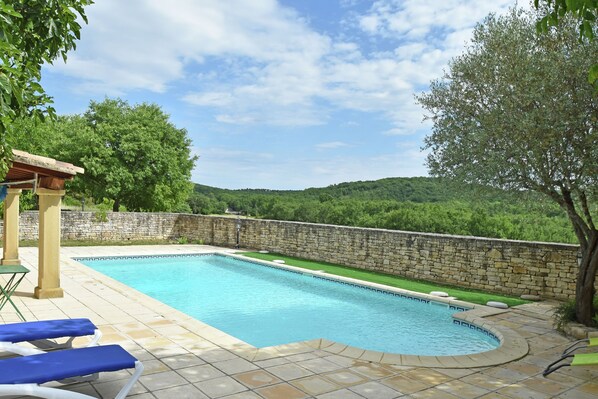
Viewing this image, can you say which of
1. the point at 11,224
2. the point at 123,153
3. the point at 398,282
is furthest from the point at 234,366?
the point at 123,153

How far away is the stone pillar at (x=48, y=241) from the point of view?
775 centimetres

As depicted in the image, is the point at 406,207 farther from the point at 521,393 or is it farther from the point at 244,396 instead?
the point at 244,396

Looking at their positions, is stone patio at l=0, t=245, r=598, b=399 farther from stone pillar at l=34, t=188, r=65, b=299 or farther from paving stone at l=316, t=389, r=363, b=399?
stone pillar at l=34, t=188, r=65, b=299

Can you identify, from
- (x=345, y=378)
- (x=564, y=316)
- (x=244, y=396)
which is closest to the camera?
(x=244, y=396)

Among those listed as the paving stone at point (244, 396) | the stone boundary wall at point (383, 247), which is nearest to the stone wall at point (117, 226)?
the stone boundary wall at point (383, 247)

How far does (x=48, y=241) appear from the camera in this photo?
7.75 meters

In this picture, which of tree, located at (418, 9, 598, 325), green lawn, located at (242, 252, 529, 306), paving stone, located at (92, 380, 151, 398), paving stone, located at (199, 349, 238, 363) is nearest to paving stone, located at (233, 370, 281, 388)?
paving stone, located at (199, 349, 238, 363)

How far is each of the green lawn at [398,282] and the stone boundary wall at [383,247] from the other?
415mm

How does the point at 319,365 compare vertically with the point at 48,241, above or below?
below

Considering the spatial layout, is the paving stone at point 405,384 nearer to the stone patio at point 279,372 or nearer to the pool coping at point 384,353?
the stone patio at point 279,372

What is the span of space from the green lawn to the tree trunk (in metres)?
1.99

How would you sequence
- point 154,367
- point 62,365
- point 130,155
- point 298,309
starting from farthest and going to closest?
point 130,155 → point 298,309 → point 154,367 → point 62,365

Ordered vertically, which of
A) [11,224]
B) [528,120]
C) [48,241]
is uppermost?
[528,120]

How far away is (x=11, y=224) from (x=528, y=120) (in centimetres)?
1083
